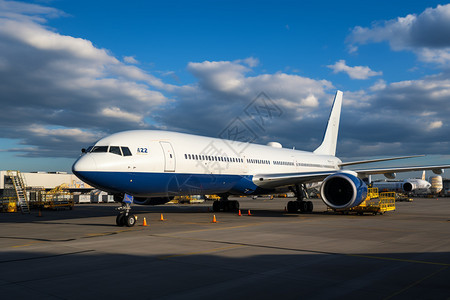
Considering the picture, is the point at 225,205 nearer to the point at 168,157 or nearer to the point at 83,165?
the point at 168,157

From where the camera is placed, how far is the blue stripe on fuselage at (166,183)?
14.2 m

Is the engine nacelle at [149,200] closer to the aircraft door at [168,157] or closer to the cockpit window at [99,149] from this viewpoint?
the aircraft door at [168,157]

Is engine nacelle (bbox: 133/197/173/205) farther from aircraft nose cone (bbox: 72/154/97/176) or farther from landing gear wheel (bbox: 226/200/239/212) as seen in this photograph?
landing gear wheel (bbox: 226/200/239/212)

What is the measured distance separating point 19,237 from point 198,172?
830cm

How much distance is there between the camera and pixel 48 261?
834 centimetres

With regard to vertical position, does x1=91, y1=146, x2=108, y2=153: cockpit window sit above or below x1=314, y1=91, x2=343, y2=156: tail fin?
below

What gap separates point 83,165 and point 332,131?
26.5 meters

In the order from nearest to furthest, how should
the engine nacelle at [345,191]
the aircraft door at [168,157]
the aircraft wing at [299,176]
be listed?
the aircraft door at [168,157] → the engine nacelle at [345,191] → the aircraft wing at [299,176]

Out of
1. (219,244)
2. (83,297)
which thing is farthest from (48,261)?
(219,244)

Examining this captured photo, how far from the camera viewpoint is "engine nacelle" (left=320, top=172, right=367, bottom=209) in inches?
733

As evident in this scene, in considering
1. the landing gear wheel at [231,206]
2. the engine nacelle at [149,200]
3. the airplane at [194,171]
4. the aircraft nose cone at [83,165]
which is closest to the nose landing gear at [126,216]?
the airplane at [194,171]

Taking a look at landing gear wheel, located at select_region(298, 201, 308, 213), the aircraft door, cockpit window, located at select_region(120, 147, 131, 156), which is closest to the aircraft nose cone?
cockpit window, located at select_region(120, 147, 131, 156)

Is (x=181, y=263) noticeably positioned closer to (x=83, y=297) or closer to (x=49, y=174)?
(x=83, y=297)

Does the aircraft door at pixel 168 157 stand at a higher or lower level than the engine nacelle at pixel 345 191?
higher
